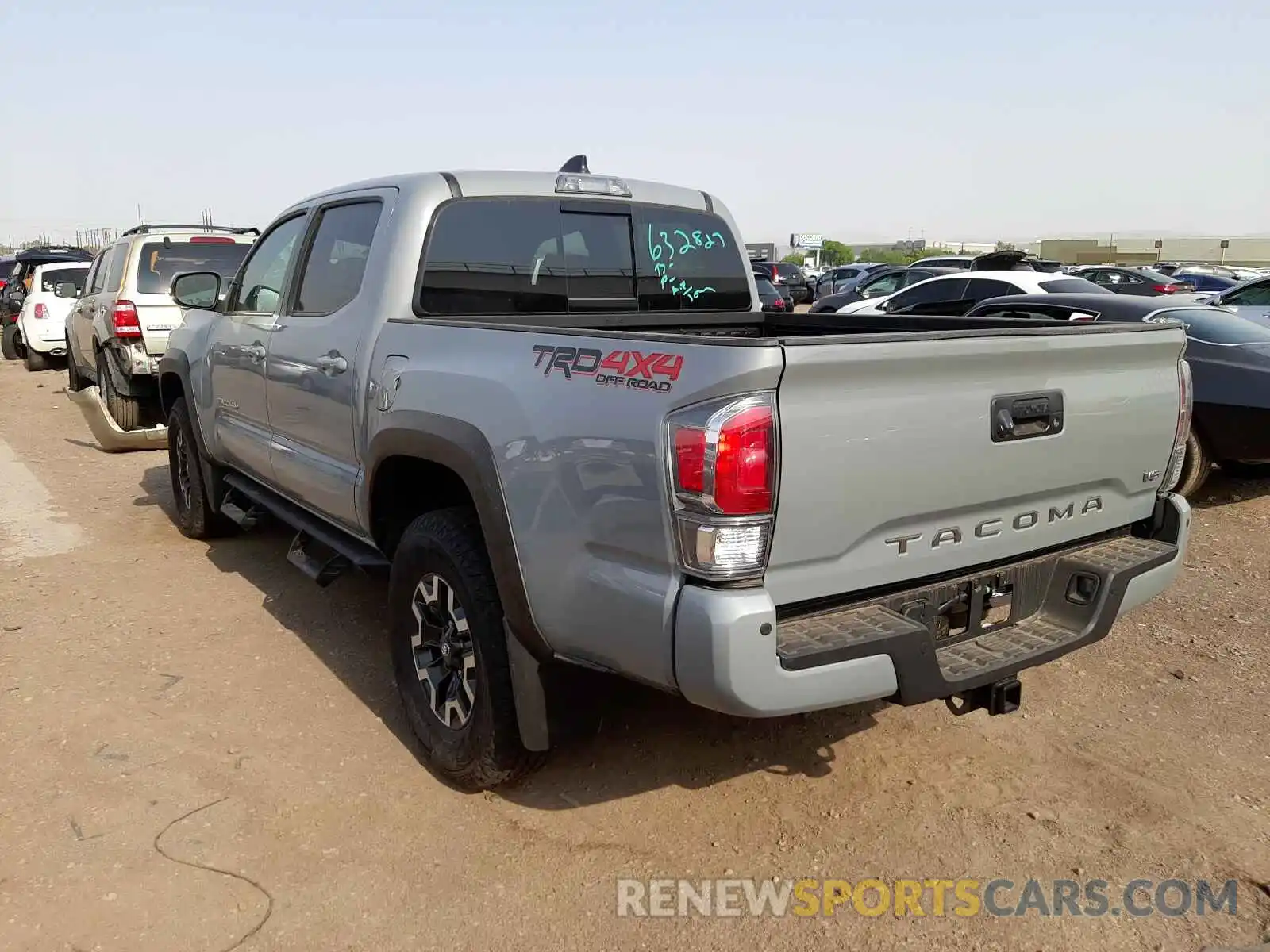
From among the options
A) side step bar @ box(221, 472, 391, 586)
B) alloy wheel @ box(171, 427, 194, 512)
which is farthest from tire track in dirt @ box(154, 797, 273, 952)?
alloy wheel @ box(171, 427, 194, 512)

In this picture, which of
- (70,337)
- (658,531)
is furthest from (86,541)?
(70,337)

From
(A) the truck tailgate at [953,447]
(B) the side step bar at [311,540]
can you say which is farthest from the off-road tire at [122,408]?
(A) the truck tailgate at [953,447]

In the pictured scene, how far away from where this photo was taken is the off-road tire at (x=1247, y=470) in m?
7.33

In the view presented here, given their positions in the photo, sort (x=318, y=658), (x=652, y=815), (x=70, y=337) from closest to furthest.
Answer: (x=652, y=815), (x=318, y=658), (x=70, y=337)

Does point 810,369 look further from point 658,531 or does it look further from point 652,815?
point 652,815

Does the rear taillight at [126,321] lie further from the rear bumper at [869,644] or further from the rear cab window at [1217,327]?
the rear cab window at [1217,327]

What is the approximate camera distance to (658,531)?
2.47 meters

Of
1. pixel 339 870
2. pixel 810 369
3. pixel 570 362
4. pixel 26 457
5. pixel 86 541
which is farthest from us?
pixel 26 457

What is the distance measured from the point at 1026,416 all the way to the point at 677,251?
209 centimetres

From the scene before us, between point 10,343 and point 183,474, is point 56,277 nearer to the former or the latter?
point 10,343

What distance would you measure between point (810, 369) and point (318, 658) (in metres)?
3.00

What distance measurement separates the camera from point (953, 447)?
2686 mm

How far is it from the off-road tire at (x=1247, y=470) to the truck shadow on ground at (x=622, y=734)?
193 inches

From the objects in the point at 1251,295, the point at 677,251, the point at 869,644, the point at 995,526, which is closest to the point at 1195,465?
the point at 677,251
